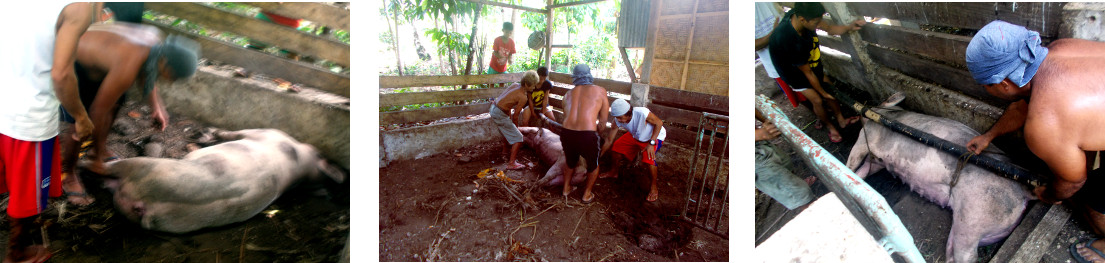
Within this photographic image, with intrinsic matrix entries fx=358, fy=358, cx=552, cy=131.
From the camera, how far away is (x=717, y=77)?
8.64ft

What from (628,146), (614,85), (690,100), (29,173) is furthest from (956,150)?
(29,173)

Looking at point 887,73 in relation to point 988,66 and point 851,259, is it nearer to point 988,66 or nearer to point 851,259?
point 988,66

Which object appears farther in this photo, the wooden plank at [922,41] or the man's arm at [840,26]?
the man's arm at [840,26]

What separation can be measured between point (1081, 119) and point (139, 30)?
3.05 meters

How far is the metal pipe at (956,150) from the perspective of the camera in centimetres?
131

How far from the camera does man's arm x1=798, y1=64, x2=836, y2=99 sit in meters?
1.79

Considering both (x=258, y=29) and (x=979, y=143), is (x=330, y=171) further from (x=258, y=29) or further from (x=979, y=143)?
(x=979, y=143)

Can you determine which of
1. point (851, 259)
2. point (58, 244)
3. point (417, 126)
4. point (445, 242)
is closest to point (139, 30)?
point (58, 244)

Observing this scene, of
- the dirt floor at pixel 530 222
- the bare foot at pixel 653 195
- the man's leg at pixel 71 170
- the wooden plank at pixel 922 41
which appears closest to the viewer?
the man's leg at pixel 71 170

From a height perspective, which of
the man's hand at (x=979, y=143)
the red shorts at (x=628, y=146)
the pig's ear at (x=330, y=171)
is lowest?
the red shorts at (x=628, y=146)

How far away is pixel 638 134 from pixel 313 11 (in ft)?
6.57

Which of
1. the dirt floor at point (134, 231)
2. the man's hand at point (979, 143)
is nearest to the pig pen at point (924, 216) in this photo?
the man's hand at point (979, 143)

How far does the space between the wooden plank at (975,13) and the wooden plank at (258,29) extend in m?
2.25

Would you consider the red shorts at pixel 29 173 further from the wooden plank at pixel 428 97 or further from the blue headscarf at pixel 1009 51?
the blue headscarf at pixel 1009 51
